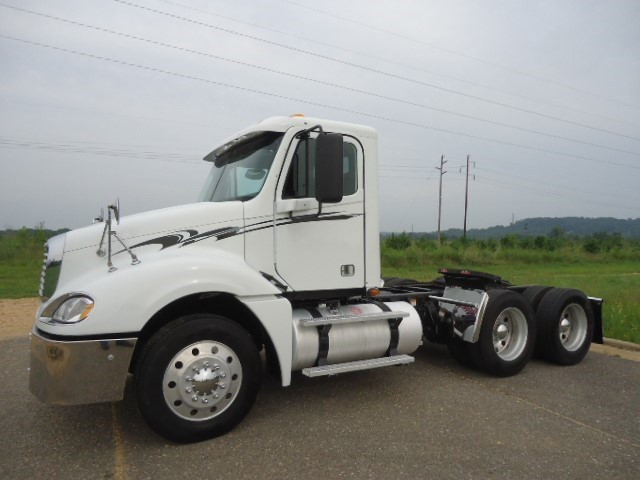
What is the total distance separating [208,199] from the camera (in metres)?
4.60

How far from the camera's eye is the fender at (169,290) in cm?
315

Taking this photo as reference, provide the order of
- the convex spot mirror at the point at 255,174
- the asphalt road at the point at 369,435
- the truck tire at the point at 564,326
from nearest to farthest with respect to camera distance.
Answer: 1. the asphalt road at the point at 369,435
2. the convex spot mirror at the point at 255,174
3. the truck tire at the point at 564,326

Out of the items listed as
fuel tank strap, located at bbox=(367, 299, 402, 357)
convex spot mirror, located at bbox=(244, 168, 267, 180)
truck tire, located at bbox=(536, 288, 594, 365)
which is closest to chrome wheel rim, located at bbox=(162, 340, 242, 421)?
convex spot mirror, located at bbox=(244, 168, 267, 180)

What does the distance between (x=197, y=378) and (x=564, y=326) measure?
4902mm

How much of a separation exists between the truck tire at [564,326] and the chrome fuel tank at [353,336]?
2044 millimetres

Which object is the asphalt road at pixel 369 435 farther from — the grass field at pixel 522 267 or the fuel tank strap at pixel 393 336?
the grass field at pixel 522 267

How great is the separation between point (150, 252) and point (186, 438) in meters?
1.49

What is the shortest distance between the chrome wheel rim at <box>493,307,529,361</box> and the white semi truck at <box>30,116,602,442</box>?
0.07 ft

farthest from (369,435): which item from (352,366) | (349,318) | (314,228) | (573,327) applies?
(573,327)

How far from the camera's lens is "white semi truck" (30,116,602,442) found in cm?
319

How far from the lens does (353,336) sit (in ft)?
14.0

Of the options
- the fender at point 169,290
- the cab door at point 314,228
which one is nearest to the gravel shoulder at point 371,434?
the fender at point 169,290

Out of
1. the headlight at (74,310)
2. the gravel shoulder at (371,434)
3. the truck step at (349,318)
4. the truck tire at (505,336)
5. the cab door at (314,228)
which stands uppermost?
the cab door at (314,228)

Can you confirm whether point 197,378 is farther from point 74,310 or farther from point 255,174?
point 255,174
